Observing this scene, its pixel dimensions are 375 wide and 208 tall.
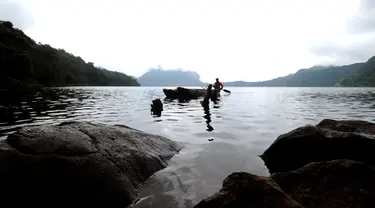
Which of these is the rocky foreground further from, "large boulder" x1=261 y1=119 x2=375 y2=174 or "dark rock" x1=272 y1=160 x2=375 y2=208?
"large boulder" x1=261 y1=119 x2=375 y2=174

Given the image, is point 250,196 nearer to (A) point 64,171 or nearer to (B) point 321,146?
(A) point 64,171

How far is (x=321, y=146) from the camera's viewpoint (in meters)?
6.80

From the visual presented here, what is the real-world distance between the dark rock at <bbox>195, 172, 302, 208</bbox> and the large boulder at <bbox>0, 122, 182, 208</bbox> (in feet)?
7.27

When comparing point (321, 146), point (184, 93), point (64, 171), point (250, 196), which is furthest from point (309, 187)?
point (184, 93)

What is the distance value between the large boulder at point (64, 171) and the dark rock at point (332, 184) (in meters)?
3.28

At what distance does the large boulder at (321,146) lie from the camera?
6316 millimetres

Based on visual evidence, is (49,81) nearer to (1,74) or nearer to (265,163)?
(1,74)

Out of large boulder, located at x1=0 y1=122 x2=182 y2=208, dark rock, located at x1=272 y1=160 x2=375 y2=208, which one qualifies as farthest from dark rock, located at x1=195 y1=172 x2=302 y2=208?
large boulder, located at x1=0 y1=122 x2=182 y2=208

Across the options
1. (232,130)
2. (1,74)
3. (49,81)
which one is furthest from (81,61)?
(232,130)

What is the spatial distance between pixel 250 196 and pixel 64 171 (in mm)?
3564

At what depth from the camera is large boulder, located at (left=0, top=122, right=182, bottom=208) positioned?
471 cm

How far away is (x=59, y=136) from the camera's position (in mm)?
5477

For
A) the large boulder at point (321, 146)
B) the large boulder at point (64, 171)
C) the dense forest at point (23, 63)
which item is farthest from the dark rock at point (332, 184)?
the dense forest at point (23, 63)

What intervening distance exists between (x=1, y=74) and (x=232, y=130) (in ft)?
224
